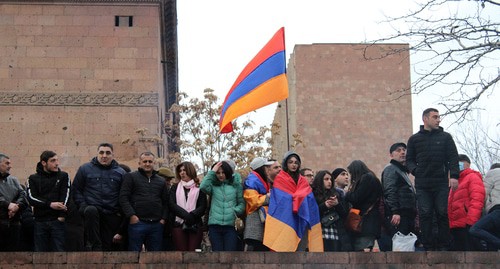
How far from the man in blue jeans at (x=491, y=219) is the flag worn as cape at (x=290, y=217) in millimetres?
2119

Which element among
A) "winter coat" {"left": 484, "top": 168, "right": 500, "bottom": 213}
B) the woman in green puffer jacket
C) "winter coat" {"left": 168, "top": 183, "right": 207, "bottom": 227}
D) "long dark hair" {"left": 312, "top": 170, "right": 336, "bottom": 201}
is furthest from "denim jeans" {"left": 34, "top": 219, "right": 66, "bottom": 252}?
"winter coat" {"left": 484, "top": 168, "right": 500, "bottom": 213}

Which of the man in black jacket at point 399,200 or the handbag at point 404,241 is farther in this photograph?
the handbag at point 404,241

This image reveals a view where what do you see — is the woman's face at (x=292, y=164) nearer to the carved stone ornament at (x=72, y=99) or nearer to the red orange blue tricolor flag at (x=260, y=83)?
the red orange blue tricolor flag at (x=260, y=83)

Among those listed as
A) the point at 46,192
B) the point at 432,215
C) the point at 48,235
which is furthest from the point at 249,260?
the point at 46,192

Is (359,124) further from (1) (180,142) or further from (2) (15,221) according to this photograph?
(2) (15,221)

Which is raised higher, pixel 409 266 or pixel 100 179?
pixel 100 179

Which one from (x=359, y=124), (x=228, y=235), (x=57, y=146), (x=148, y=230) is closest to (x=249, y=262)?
(x=228, y=235)

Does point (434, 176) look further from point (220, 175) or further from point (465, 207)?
point (220, 175)

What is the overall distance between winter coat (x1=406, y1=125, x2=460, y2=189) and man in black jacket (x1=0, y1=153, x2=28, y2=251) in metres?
5.37

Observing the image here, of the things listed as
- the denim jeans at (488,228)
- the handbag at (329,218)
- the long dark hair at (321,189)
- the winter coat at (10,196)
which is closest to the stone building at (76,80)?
the winter coat at (10,196)

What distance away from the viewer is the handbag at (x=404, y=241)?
471 inches

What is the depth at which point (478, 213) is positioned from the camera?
454 inches

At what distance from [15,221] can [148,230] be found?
1.83 metres

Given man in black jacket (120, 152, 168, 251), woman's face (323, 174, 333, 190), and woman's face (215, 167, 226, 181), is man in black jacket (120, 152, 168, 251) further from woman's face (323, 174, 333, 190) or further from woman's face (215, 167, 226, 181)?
woman's face (323, 174, 333, 190)
